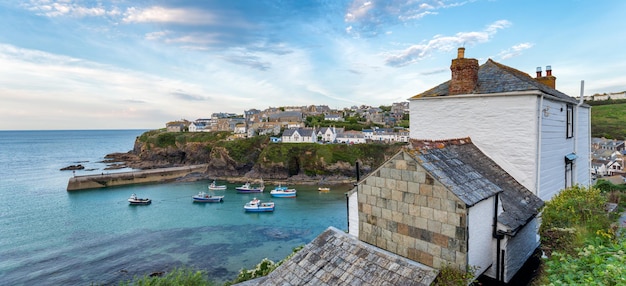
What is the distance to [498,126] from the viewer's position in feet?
32.9

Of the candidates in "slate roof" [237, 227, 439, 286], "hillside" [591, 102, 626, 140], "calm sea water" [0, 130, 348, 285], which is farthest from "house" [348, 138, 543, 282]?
"hillside" [591, 102, 626, 140]

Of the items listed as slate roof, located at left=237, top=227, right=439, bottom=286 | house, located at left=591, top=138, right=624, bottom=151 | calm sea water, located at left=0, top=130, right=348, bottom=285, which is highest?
slate roof, located at left=237, top=227, right=439, bottom=286

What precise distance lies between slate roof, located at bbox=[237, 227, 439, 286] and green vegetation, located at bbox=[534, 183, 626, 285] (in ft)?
7.14

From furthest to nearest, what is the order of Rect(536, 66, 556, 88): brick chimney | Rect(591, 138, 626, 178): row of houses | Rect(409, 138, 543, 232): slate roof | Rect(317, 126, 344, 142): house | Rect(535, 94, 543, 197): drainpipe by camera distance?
Rect(317, 126, 344, 142): house
Rect(591, 138, 626, 178): row of houses
Rect(536, 66, 556, 88): brick chimney
Rect(535, 94, 543, 197): drainpipe
Rect(409, 138, 543, 232): slate roof

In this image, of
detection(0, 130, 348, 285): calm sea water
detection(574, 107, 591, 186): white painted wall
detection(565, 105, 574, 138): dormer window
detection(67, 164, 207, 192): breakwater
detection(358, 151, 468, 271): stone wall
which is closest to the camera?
detection(358, 151, 468, 271): stone wall

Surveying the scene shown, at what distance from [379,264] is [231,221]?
35669mm

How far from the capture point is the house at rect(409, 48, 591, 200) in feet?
31.1

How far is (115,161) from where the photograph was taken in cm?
9981

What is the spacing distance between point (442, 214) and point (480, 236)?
3.84 feet

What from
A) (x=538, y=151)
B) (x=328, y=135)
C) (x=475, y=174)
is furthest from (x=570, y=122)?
(x=328, y=135)

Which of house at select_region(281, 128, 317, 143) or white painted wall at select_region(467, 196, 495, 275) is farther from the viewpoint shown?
house at select_region(281, 128, 317, 143)

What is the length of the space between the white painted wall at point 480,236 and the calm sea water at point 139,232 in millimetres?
21213

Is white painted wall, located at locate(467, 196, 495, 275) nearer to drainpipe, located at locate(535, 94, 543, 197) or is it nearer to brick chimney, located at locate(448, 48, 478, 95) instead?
drainpipe, located at locate(535, 94, 543, 197)

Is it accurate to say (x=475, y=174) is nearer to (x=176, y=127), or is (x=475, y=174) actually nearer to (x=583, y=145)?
(x=583, y=145)
